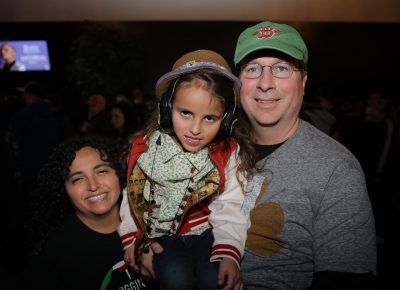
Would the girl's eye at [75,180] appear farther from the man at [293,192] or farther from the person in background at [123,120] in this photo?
the person in background at [123,120]

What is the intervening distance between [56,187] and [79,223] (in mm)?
251

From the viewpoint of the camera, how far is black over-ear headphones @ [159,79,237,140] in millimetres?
1657

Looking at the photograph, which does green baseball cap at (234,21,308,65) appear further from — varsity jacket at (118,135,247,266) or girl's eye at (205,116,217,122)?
varsity jacket at (118,135,247,266)

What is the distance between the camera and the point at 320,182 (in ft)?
4.40

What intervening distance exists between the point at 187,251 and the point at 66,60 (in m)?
9.21

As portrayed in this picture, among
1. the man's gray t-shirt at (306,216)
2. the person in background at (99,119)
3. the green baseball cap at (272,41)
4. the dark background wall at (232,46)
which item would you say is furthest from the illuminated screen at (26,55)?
the man's gray t-shirt at (306,216)

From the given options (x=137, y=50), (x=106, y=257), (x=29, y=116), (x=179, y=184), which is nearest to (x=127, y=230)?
(x=106, y=257)

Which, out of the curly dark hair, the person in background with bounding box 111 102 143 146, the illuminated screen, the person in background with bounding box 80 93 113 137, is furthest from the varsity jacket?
the illuminated screen

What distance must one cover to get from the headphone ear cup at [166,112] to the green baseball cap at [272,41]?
0.36 meters

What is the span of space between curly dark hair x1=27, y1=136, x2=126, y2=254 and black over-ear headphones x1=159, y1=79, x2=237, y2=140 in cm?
42

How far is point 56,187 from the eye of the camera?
1926 mm

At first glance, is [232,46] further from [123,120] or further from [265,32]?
[265,32]

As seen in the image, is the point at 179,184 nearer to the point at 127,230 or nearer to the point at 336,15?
the point at 127,230

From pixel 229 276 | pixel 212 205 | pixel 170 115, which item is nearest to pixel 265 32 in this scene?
pixel 170 115
